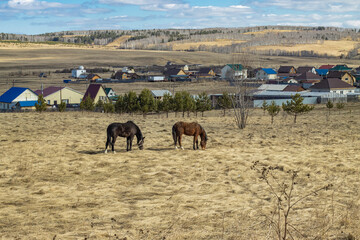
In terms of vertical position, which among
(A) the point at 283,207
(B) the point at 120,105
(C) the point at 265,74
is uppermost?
(C) the point at 265,74

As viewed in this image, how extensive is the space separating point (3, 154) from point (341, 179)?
1180 centimetres

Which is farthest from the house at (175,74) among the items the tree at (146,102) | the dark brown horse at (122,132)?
the dark brown horse at (122,132)

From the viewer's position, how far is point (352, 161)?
1466cm

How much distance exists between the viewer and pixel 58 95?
5909 cm

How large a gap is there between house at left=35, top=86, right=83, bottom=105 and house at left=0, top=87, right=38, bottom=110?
2.55 meters

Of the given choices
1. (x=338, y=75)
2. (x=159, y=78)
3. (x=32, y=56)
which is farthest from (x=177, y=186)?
(x=32, y=56)

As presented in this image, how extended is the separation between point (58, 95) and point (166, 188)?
168 ft

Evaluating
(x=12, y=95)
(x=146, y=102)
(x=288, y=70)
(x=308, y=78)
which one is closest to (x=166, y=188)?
(x=146, y=102)

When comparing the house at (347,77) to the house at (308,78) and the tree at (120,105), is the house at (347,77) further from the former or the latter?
the tree at (120,105)

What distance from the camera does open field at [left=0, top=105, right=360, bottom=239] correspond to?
7973 millimetres

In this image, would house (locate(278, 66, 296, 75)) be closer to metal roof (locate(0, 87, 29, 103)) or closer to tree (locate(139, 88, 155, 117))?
metal roof (locate(0, 87, 29, 103))

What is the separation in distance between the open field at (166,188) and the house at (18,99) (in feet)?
117

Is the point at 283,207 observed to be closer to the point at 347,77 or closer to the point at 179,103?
the point at 179,103

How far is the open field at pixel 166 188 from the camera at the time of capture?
797 cm
